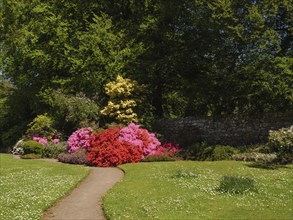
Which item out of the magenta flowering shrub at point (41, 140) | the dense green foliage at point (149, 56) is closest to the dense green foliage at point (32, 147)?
the magenta flowering shrub at point (41, 140)

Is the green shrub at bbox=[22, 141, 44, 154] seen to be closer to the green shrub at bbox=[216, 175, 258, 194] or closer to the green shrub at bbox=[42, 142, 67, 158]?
the green shrub at bbox=[42, 142, 67, 158]

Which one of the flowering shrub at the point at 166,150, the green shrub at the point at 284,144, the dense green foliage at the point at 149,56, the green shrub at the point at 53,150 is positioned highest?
the dense green foliage at the point at 149,56

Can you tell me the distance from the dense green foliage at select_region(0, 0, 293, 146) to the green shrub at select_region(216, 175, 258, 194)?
1324 cm

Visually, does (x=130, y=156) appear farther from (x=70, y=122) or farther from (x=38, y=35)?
(x=38, y=35)

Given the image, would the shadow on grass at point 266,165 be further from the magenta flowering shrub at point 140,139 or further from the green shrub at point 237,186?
the magenta flowering shrub at point 140,139

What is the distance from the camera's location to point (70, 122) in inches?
1547

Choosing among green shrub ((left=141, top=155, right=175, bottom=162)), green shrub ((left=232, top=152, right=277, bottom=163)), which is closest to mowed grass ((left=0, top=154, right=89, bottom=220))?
green shrub ((left=141, top=155, right=175, bottom=162))

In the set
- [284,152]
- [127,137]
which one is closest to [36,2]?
[127,137]

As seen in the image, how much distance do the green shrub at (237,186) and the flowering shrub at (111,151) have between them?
1134cm

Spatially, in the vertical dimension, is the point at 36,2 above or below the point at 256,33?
above

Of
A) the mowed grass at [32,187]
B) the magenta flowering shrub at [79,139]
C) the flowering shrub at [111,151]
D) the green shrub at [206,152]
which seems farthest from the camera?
the magenta flowering shrub at [79,139]

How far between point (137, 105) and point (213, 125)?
8.76 m

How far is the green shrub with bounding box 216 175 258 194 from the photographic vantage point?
15.3 m

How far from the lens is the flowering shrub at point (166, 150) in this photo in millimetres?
29141
